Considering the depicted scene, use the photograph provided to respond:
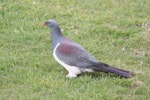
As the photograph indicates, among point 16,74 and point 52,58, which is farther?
point 52,58

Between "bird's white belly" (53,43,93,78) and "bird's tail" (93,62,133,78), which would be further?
"bird's white belly" (53,43,93,78)

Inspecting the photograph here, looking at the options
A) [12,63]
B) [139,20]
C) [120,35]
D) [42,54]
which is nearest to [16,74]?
[12,63]

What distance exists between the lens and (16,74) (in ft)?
20.8

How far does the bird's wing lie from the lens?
6195 millimetres

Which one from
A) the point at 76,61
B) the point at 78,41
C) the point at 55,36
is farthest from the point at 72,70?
the point at 78,41

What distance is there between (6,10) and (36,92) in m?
3.38

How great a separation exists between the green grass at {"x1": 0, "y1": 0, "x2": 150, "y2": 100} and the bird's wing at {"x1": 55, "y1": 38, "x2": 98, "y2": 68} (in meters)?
0.22

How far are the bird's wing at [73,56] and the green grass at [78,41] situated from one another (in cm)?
22

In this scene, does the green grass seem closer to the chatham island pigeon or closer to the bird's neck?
the chatham island pigeon

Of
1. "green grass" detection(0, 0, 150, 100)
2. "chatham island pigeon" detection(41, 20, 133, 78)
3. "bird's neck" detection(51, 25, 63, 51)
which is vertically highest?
"bird's neck" detection(51, 25, 63, 51)

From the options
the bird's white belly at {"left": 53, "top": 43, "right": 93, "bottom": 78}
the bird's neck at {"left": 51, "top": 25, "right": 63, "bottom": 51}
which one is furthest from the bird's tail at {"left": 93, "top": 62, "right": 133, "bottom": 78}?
the bird's neck at {"left": 51, "top": 25, "right": 63, "bottom": 51}

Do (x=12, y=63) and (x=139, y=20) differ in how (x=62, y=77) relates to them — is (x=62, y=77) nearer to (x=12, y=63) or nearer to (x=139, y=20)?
(x=12, y=63)

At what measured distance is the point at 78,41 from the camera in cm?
772

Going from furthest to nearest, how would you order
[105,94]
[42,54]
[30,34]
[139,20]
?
[139,20]
[30,34]
[42,54]
[105,94]
